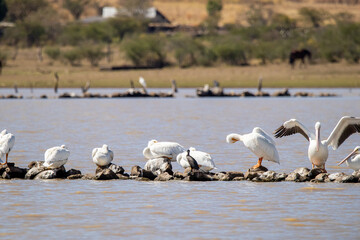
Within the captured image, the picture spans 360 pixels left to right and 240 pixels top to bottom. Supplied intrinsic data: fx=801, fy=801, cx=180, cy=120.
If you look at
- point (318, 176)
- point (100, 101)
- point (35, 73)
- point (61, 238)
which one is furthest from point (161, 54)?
point (61, 238)

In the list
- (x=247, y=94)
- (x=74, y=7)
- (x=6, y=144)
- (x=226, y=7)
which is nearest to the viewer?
(x=6, y=144)

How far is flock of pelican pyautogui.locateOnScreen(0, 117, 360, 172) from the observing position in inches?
456

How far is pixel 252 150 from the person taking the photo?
1198 cm

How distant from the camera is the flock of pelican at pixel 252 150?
1157 cm

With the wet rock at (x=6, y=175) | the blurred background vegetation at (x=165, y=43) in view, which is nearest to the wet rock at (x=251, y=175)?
the wet rock at (x=6, y=175)

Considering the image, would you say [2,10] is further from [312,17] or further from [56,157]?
[56,157]

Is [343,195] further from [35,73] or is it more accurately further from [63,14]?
[63,14]

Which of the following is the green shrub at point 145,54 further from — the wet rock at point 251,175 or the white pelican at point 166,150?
the wet rock at point 251,175

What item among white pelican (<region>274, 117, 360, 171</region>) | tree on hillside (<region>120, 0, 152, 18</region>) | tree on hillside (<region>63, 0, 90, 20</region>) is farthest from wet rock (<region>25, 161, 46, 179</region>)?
tree on hillside (<region>63, 0, 90, 20</region>)

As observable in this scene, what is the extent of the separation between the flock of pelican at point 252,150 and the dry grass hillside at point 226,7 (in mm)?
77390

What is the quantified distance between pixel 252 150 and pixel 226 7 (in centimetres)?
8585

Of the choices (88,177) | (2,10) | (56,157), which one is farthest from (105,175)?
(2,10)

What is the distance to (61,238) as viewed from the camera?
7969 mm

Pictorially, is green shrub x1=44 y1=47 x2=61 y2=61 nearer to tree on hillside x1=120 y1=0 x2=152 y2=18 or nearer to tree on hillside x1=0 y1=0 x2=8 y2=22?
tree on hillside x1=0 y1=0 x2=8 y2=22
